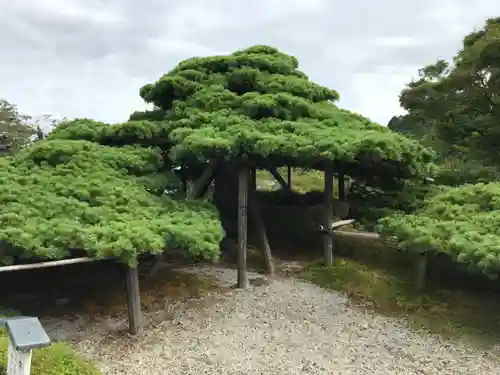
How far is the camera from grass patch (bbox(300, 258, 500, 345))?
898 cm

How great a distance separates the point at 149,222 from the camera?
8602mm

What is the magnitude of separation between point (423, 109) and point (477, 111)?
→ 6.02 ft

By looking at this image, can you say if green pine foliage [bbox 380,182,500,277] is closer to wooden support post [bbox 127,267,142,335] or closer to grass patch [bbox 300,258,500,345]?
grass patch [bbox 300,258,500,345]

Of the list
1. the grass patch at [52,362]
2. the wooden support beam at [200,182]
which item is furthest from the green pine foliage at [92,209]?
the grass patch at [52,362]

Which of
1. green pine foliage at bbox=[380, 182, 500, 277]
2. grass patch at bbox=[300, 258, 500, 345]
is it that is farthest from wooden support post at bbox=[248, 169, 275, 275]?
green pine foliage at bbox=[380, 182, 500, 277]

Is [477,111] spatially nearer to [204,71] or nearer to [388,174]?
[388,174]

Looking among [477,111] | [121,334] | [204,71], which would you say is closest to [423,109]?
[477,111]

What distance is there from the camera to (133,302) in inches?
331

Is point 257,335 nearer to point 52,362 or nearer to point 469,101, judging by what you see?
point 52,362

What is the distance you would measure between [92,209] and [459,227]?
22.9ft

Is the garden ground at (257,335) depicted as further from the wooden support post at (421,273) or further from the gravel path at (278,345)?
the wooden support post at (421,273)

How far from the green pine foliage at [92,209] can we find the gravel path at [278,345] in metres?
1.55

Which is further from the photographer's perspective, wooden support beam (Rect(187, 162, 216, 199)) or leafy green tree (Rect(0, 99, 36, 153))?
leafy green tree (Rect(0, 99, 36, 153))

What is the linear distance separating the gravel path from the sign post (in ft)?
12.2
